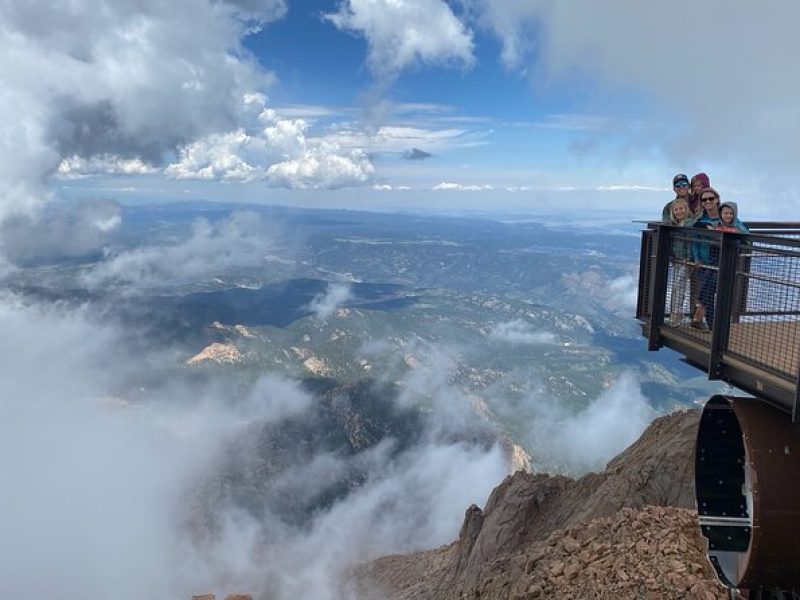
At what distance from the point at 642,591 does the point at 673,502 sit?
12437 millimetres

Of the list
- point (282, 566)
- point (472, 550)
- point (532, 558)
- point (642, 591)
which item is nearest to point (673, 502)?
point (532, 558)

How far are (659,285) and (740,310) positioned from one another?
1681 millimetres

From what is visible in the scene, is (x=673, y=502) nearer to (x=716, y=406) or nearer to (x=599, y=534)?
(x=599, y=534)

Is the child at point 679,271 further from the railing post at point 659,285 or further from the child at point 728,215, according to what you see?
the child at point 728,215

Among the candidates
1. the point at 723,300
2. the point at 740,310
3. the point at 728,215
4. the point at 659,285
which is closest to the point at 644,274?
the point at 659,285

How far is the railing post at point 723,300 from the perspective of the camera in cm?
859

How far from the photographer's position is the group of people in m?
9.98

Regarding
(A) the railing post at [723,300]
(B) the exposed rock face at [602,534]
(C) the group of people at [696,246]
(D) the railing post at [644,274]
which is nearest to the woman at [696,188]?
(C) the group of people at [696,246]

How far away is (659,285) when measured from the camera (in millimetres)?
10688

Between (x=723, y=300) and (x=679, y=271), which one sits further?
(x=679, y=271)

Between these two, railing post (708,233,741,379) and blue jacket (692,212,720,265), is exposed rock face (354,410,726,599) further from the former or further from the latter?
blue jacket (692,212,720,265)

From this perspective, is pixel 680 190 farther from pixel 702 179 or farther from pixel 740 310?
pixel 740 310

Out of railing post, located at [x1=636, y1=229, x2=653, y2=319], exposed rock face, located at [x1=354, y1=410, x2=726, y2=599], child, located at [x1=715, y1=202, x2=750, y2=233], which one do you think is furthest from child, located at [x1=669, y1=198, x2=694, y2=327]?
exposed rock face, located at [x1=354, y1=410, x2=726, y2=599]

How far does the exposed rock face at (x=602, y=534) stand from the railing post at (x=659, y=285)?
187 inches
